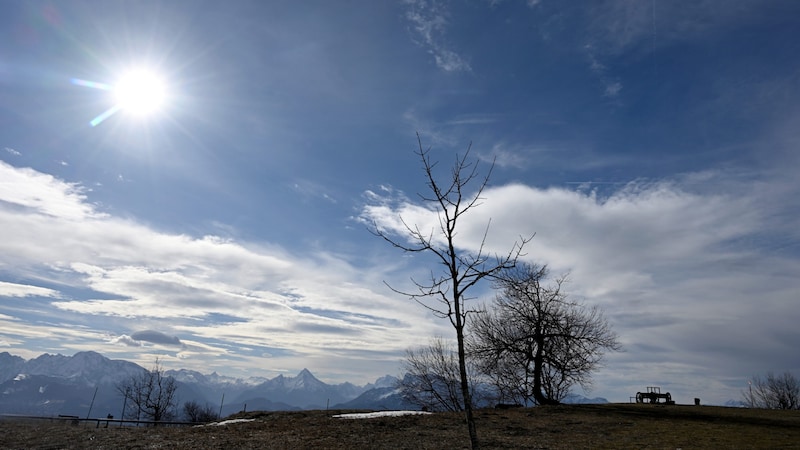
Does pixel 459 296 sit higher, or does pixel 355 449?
pixel 459 296

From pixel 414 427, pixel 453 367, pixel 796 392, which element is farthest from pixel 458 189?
pixel 796 392

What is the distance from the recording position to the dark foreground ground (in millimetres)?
18406

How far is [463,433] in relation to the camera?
2084cm

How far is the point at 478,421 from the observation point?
24125mm

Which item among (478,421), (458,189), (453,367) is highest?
(458,189)

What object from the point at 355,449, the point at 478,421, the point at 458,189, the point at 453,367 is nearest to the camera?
the point at 458,189

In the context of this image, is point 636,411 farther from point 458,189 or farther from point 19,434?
point 19,434

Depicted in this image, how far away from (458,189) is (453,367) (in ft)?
119

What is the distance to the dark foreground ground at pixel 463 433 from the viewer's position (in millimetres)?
18406

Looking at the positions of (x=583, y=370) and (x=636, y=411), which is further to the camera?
(x=583, y=370)

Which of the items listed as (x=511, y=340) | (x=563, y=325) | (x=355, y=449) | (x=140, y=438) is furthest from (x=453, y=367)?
(x=140, y=438)

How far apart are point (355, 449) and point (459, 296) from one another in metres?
13.4

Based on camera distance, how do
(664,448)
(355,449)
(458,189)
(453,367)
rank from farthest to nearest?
1. (453,367)
2. (355,449)
3. (664,448)
4. (458,189)

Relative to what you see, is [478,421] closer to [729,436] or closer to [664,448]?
[664,448]
